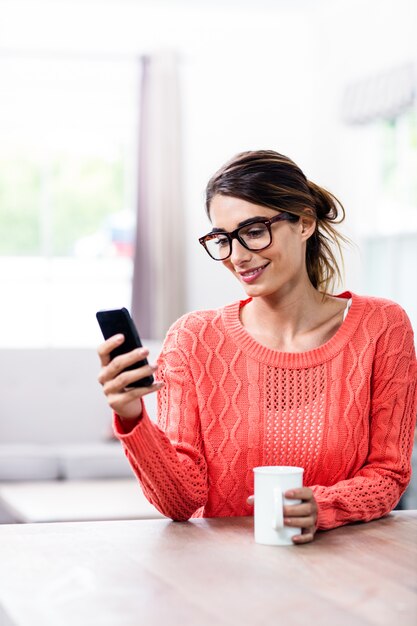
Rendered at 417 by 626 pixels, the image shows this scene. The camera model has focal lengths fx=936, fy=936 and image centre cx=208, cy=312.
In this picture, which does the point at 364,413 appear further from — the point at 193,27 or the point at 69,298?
the point at 193,27

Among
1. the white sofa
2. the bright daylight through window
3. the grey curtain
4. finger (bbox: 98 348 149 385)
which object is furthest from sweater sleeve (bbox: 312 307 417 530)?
the bright daylight through window

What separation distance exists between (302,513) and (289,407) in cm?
35

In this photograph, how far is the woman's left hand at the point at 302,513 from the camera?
1259 mm

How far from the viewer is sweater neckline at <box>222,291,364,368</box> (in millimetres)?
1619

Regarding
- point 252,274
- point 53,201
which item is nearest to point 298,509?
point 252,274

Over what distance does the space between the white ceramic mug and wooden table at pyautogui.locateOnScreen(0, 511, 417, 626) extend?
0.02 metres

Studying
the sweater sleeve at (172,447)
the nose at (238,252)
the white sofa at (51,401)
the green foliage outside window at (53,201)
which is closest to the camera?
the sweater sleeve at (172,447)

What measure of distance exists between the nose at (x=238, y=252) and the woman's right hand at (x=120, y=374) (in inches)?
12.3

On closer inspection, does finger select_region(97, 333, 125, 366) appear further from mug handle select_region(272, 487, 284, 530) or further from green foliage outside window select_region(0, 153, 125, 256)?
green foliage outside window select_region(0, 153, 125, 256)

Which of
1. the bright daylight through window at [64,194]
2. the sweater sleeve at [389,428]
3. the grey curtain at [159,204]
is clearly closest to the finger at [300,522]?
the sweater sleeve at [389,428]

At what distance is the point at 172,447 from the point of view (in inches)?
57.4

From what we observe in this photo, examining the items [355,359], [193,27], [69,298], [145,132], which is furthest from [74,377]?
[355,359]

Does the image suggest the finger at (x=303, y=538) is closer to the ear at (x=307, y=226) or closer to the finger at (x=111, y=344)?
the finger at (x=111, y=344)

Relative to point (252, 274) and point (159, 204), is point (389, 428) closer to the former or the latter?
point (252, 274)
